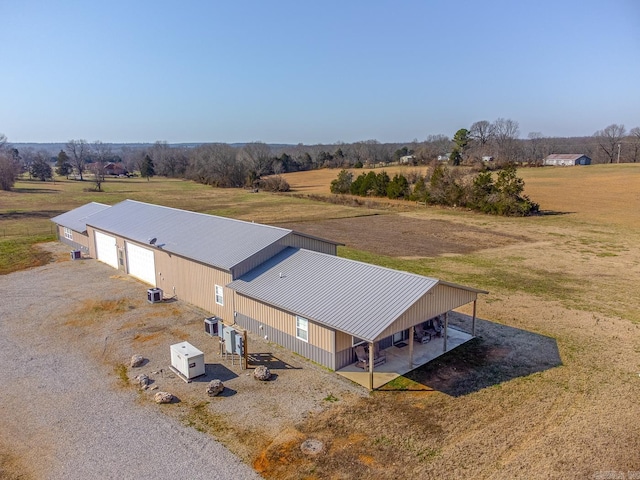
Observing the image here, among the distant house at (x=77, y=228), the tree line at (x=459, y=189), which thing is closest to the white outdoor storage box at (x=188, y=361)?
the distant house at (x=77, y=228)

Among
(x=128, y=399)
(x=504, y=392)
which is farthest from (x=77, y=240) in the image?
(x=504, y=392)

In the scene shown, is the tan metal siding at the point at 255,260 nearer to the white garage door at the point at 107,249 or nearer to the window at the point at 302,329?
the window at the point at 302,329

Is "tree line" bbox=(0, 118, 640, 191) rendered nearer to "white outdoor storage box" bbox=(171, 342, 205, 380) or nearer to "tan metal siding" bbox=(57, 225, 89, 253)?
"tan metal siding" bbox=(57, 225, 89, 253)

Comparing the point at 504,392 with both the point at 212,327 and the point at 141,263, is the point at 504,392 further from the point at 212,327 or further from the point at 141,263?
the point at 141,263

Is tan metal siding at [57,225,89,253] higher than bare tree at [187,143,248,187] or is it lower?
lower

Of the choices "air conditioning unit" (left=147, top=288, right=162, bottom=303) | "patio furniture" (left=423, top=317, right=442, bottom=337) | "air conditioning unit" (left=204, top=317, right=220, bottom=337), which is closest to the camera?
"patio furniture" (left=423, top=317, right=442, bottom=337)

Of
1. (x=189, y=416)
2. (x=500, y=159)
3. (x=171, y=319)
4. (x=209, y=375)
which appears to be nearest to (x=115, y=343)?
(x=171, y=319)

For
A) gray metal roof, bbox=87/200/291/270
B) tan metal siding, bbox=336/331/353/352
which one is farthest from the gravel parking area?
gray metal roof, bbox=87/200/291/270
